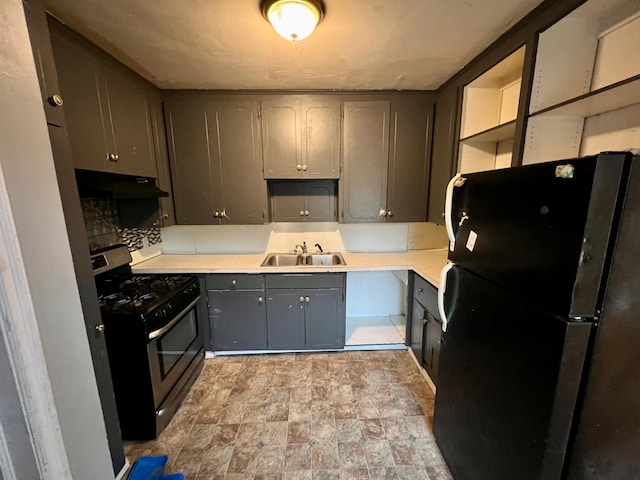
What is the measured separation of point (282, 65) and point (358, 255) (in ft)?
5.95

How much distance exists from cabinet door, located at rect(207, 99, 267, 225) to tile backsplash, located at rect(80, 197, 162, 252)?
771mm

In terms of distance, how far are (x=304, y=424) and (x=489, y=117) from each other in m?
2.59

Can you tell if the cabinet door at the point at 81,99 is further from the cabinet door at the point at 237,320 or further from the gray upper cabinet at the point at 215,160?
the cabinet door at the point at 237,320

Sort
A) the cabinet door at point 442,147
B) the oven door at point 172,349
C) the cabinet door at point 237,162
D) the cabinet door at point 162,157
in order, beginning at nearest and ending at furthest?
the oven door at point 172,349 → the cabinet door at point 442,147 → the cabinet door at point 162,157 → the cabinet door at point 237,162

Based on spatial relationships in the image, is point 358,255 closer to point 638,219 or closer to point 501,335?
point 501,335

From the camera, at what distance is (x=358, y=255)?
2.79 meters

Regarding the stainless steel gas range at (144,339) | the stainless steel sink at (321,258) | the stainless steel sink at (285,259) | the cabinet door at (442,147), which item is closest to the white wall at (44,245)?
the stainless steel gas range at (144,339)

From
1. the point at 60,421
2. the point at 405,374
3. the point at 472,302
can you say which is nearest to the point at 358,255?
the point at 405,374

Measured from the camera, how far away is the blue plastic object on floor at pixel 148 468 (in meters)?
1.41

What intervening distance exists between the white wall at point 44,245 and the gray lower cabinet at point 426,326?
195 cm

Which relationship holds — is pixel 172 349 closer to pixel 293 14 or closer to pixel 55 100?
pixel 55 100

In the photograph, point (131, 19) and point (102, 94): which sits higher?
point (131, 19)

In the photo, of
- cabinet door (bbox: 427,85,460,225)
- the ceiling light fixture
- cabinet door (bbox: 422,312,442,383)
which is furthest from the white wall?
cabinet door (bbox: 427,85,460,225)

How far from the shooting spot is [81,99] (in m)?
1.51
